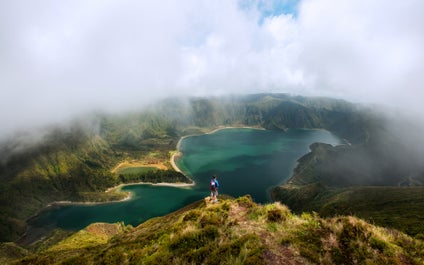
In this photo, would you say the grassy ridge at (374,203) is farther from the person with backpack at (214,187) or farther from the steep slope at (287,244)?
the steep slope at (287,244)

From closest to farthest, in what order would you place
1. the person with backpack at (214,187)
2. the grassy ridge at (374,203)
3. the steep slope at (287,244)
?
the steep slope at (287,244) → the person with backpack at (214,187) → the grassy ridge at (374,203)

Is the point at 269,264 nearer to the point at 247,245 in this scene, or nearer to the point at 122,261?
the point at 247,245

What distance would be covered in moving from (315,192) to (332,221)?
654 ft

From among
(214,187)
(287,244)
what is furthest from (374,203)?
(287,244)

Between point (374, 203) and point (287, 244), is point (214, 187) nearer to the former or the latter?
point (287, 244)

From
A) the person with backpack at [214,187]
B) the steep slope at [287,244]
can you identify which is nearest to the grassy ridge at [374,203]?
the person with backpack at [214,187]

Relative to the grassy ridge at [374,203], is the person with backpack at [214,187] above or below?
above

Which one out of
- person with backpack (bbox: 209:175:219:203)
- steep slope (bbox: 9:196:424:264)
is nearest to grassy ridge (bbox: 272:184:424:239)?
person with backpack (bbox: 209:175:219:203)

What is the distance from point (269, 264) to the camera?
9.30 m

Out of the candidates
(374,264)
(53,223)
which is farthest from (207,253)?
(53,223)

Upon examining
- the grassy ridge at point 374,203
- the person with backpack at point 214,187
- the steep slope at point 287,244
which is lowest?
the grassy ridge at point 374,203

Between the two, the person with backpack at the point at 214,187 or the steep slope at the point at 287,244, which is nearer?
the steep slope at the point at 287,244

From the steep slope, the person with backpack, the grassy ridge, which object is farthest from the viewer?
the grassy ridge

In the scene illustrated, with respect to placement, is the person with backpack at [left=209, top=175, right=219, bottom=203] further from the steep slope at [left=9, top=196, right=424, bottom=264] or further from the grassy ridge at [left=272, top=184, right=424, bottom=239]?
the grassy ridge at [left=272, top=184, right=424, bottom=239]
